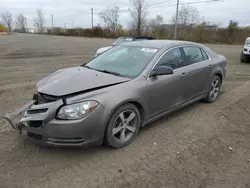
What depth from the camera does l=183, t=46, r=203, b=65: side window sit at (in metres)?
4.38

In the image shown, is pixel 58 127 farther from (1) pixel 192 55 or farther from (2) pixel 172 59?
(1) pixel 192 55

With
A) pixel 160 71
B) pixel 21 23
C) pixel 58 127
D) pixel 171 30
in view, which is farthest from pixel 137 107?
pixel 21 23

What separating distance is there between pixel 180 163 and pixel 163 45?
6.90 ft

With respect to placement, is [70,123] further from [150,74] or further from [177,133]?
[177,133]

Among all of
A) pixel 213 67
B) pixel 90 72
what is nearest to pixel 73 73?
pixel 90 72

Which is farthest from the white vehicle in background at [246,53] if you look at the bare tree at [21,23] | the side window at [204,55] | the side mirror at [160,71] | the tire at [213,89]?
the bare tree at [21,23]

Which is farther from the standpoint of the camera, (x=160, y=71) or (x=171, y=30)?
(x=171, y=30)

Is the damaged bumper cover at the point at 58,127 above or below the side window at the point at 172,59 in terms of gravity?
below

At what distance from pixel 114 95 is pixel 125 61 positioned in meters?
1.02

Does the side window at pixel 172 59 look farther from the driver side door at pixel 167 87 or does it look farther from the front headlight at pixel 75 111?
the front headlight at pixel 75 111

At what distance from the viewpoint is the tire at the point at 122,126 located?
119 inches

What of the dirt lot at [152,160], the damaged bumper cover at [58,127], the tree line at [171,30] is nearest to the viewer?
the dirt lot at [152,160]

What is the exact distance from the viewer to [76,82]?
3.11 m

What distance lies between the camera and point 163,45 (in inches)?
156
